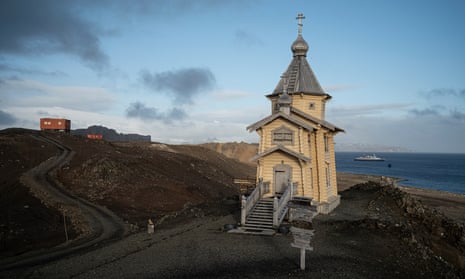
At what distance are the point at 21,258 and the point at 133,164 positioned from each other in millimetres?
29185

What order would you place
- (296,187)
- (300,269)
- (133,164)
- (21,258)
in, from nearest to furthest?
(300,269) < (21,258) < (296,187) < (133,164)

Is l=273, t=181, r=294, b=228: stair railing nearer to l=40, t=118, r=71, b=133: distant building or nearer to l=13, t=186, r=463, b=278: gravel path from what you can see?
l=13, t=186, r=463, b=278: gravel path

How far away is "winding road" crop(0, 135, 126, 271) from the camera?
19.9 metres

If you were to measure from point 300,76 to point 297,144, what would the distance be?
19.4ft

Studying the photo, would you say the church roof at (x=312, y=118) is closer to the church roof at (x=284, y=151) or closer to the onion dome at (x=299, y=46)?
the church roof at (x=284, y=151)

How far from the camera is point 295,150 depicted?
82.7 ft

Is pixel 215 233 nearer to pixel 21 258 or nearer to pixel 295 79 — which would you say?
pixel 21 258

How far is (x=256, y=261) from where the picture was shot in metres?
15.8

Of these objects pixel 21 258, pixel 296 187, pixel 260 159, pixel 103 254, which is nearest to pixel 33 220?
pixel 21 258

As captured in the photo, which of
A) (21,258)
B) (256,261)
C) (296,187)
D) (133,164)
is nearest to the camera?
(256,261)

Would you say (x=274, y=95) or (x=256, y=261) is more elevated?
(x=274, y=95)

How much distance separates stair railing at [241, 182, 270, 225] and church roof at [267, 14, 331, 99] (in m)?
7.02

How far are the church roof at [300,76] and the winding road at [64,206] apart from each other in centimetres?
1567

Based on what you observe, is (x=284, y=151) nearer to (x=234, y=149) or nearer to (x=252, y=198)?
(x=252, y=198)
